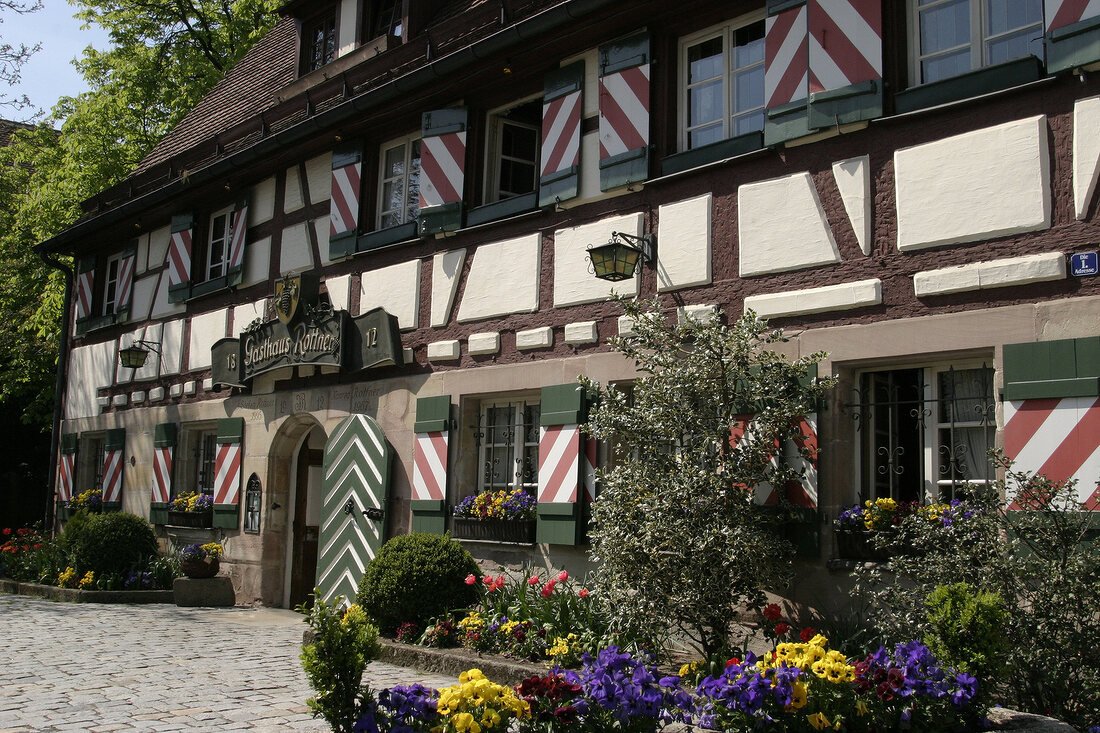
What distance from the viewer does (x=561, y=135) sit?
8734mm

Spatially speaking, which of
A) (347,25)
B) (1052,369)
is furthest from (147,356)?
(1052,369)

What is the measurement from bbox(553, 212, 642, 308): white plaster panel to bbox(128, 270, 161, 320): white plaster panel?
772 cm

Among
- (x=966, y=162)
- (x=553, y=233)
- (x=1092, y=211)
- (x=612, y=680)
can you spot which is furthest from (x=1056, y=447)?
Answer: (x=553, y=233)

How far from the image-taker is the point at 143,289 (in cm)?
1454

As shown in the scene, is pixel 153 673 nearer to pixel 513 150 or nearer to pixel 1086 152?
pixel 513 150

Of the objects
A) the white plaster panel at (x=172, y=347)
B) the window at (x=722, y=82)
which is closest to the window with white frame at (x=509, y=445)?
the window at (x=722, y=82)

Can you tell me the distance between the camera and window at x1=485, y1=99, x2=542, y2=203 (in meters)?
9.81

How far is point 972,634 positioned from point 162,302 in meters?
11.8

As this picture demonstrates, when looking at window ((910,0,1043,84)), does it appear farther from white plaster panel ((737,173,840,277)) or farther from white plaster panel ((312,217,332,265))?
white plaster panel ((312,217,332,265))

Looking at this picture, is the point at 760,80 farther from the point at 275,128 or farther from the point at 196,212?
the point at 196,212

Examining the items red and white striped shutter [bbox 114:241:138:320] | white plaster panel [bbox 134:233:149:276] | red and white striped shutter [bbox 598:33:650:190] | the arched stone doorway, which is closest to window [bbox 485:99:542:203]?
red and white striped shutter [bbox 598:33:650:190]

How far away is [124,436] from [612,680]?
11651mm

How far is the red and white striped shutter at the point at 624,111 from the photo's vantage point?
8109 millimetres

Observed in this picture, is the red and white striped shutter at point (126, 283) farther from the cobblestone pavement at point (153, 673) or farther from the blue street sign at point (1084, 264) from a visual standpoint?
the blue street sign at point (1084, 264)
